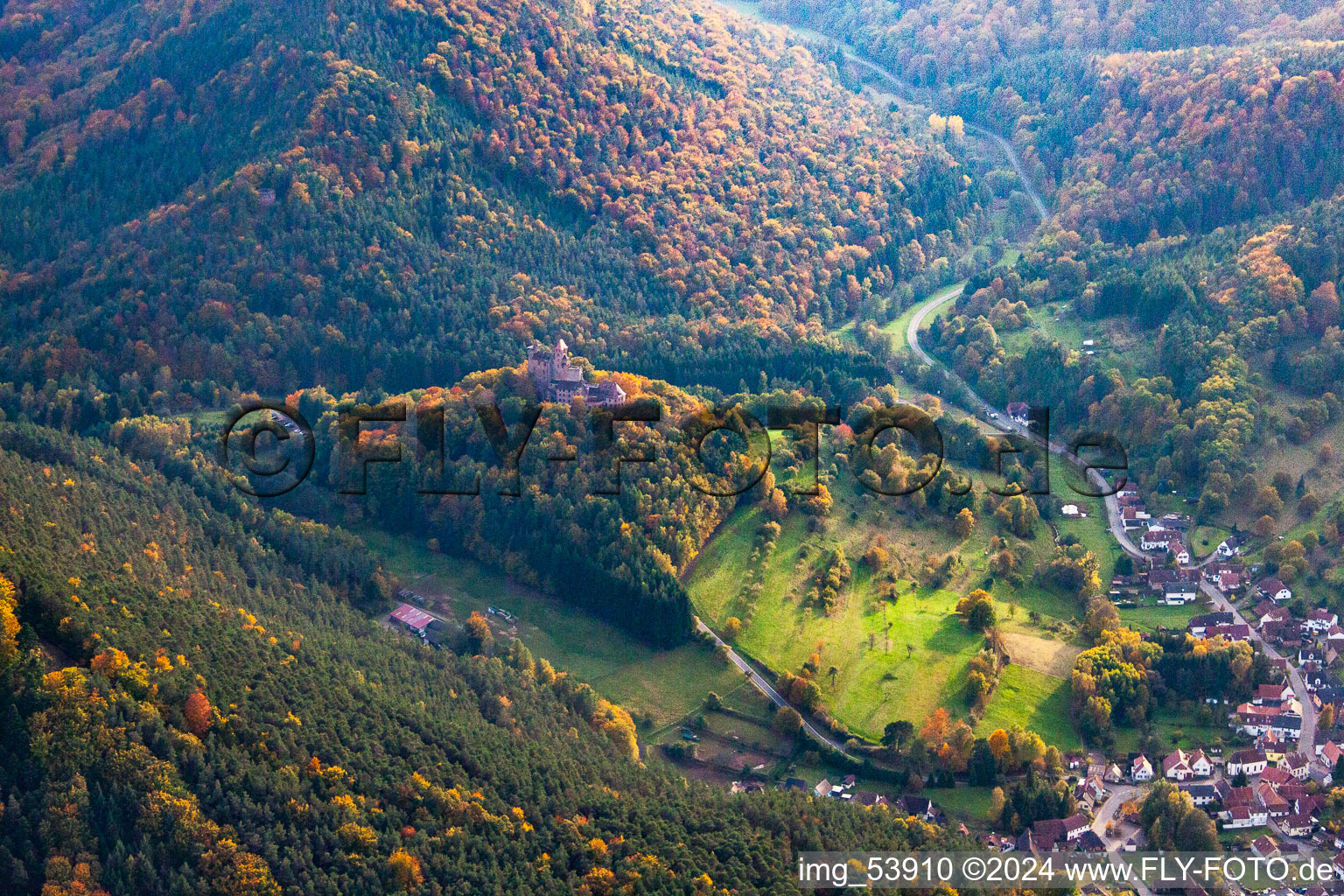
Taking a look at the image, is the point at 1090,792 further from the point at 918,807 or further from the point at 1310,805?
the point at 1310,805

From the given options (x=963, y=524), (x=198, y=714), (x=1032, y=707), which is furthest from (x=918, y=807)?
(x=198, y=714)

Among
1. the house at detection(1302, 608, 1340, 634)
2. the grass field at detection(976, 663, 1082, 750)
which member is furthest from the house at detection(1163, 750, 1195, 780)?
the house at detection(1302, 608, 1340, 634)

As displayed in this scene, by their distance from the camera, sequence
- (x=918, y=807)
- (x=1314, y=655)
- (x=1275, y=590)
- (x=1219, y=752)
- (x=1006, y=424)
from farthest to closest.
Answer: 1. (x=1006, y=424)
2. (x=1275, y=590)
3. (x=1314, y=655)
4. (x=1219, y=752)
5. (x=918, y=807)

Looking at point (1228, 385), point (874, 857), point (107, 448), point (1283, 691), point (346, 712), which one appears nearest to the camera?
point (874, 857)

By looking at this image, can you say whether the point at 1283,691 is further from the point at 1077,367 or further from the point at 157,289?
the point at 157,289

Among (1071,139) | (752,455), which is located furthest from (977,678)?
(1071,139)

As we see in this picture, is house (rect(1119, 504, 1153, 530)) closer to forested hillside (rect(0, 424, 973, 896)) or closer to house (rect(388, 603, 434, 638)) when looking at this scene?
forested hillside (rect(0, 424, 973, 896))
